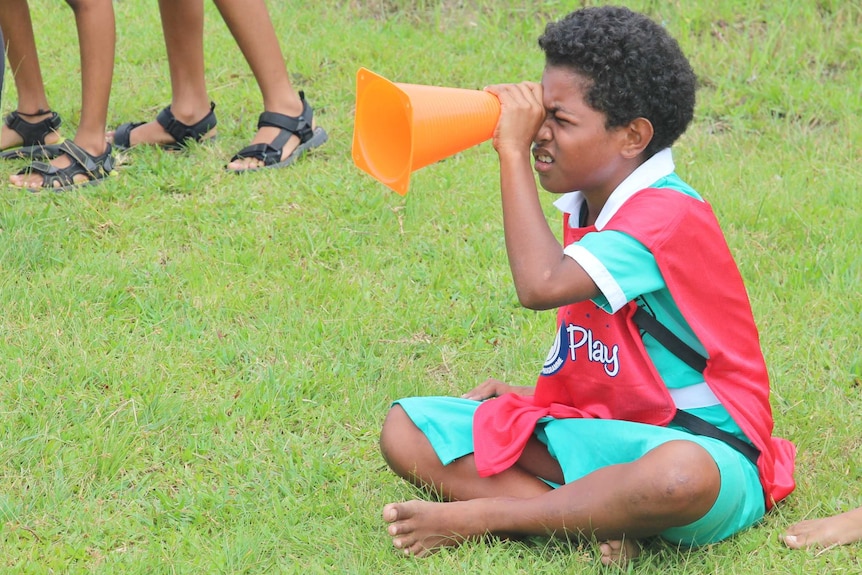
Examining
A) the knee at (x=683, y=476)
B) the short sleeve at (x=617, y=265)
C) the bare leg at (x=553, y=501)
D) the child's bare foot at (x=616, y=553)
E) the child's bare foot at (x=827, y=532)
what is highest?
the short sleeve at (x=617, y=265)

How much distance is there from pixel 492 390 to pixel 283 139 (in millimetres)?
1935

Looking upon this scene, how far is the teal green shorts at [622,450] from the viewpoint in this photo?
2312 millimetres

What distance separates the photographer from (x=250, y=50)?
435 cm

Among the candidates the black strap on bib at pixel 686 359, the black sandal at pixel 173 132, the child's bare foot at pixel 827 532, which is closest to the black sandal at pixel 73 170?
the black sandal at pixel 173 132

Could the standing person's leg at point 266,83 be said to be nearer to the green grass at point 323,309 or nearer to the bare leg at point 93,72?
the green grass at point 323,309

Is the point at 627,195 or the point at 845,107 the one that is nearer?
the point at 627,195

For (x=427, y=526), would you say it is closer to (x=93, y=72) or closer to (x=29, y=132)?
(x=93, y=72)

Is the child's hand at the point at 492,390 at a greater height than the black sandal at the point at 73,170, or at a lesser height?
lesser

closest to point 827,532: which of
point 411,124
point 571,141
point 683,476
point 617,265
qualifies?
point 683,476

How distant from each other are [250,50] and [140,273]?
3.95 ft

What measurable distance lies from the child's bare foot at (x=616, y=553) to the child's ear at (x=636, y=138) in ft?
2.88

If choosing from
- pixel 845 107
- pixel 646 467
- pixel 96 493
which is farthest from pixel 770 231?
pixel 96 493

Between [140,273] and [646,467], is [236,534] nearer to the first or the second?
[646,467]

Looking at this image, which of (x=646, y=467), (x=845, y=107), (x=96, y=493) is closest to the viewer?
(x=646, y=467)
